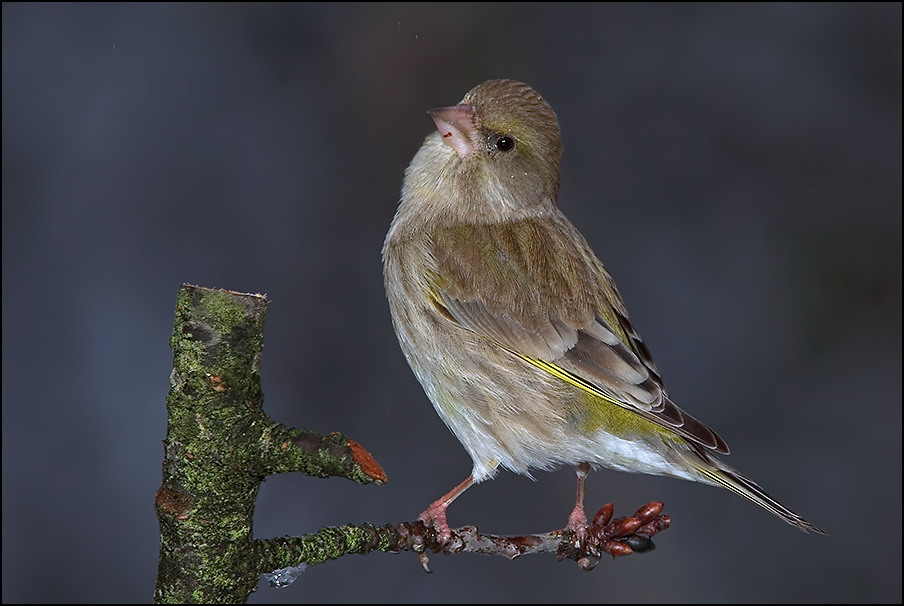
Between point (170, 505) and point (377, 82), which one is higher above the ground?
point (377, 82)

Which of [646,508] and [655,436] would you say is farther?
[655,436]

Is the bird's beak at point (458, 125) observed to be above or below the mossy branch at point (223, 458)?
above

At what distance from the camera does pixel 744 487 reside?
293 cm

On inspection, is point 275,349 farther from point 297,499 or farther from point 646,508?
point 646,508

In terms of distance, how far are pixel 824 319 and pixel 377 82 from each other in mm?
2538

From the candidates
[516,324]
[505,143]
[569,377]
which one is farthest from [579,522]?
[505,143]

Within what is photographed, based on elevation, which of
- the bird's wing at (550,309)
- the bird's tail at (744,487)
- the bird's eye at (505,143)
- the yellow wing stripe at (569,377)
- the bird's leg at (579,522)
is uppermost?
the bird's eye at (505,143)

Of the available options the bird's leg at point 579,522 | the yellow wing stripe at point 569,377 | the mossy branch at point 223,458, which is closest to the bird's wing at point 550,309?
the yellow wing stripe at point 569,377

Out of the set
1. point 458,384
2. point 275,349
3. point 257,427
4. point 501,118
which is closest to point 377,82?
point 275,349

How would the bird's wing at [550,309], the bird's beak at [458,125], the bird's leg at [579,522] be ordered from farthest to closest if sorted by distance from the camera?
the bird's beak at [458,125]
the bird's wing at [550,309]
the bird's leg at [579,522]

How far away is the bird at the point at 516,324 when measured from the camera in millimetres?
3133

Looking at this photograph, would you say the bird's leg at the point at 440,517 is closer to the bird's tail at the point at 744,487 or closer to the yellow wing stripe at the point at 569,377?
the yellow wing stripe at the point at 569,377

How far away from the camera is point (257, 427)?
83.5 inches

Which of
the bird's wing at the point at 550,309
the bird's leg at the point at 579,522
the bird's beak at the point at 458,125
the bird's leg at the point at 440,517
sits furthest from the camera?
the bird's beak at the point at 458,125
